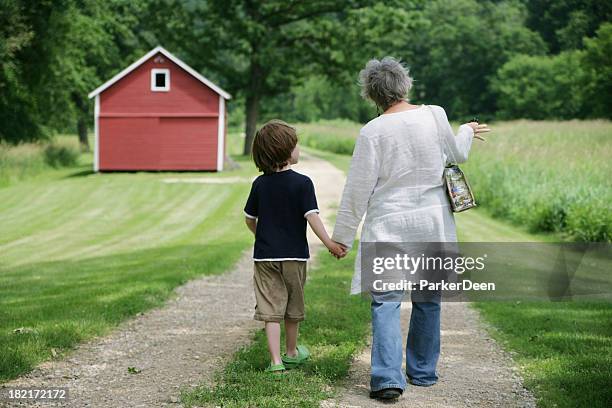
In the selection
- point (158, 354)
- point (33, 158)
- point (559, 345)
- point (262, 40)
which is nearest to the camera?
point (158, 354)

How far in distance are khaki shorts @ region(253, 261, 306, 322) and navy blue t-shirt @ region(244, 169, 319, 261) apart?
68mm

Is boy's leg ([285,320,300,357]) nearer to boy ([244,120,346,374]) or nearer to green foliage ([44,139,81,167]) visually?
boy ([244,120,346,374])

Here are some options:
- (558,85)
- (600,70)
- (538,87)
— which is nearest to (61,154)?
(600,70)

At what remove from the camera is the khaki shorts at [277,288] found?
17.6 ft

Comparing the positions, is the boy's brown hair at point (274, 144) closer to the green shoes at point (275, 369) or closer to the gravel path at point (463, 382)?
the green shoes at point (275, 369)

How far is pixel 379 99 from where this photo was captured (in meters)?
5.10

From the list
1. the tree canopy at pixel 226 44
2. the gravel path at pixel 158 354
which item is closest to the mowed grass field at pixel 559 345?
the gravel path at pixel 158 354

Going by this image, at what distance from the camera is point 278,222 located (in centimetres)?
533

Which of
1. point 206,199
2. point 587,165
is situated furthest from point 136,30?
point 587,165

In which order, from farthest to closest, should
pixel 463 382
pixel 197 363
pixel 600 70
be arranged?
pixel 600 70 → pixel 197 363 → pixel 463 382

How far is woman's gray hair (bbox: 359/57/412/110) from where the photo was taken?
5008 mm

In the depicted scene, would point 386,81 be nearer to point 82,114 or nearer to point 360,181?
point 360,181

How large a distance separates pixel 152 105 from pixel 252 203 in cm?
2813

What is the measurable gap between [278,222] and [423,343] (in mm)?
1286
